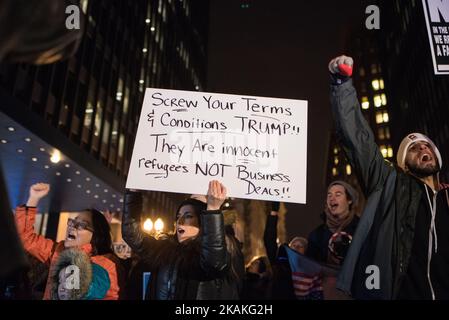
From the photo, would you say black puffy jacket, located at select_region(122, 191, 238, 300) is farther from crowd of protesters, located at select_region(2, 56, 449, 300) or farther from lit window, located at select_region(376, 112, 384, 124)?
lit window, located at select_region(376, 112, 384, 124)

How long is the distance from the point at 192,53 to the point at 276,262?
263ft

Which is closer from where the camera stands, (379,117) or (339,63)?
(339,63)

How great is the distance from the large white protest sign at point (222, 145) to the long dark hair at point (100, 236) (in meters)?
1.08

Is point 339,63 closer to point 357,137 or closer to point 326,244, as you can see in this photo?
point 357,137

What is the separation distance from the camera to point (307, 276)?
3.53m

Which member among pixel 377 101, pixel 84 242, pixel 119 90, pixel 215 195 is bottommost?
pixel 84 242

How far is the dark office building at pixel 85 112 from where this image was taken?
20969 millimetres

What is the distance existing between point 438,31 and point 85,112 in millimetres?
27140

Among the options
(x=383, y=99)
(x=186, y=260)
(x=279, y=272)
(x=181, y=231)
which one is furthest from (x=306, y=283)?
(x=383, y=99)

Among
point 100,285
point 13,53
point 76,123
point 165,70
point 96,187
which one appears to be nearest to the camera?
point 13,53

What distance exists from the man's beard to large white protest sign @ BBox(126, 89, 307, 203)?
0.92m
